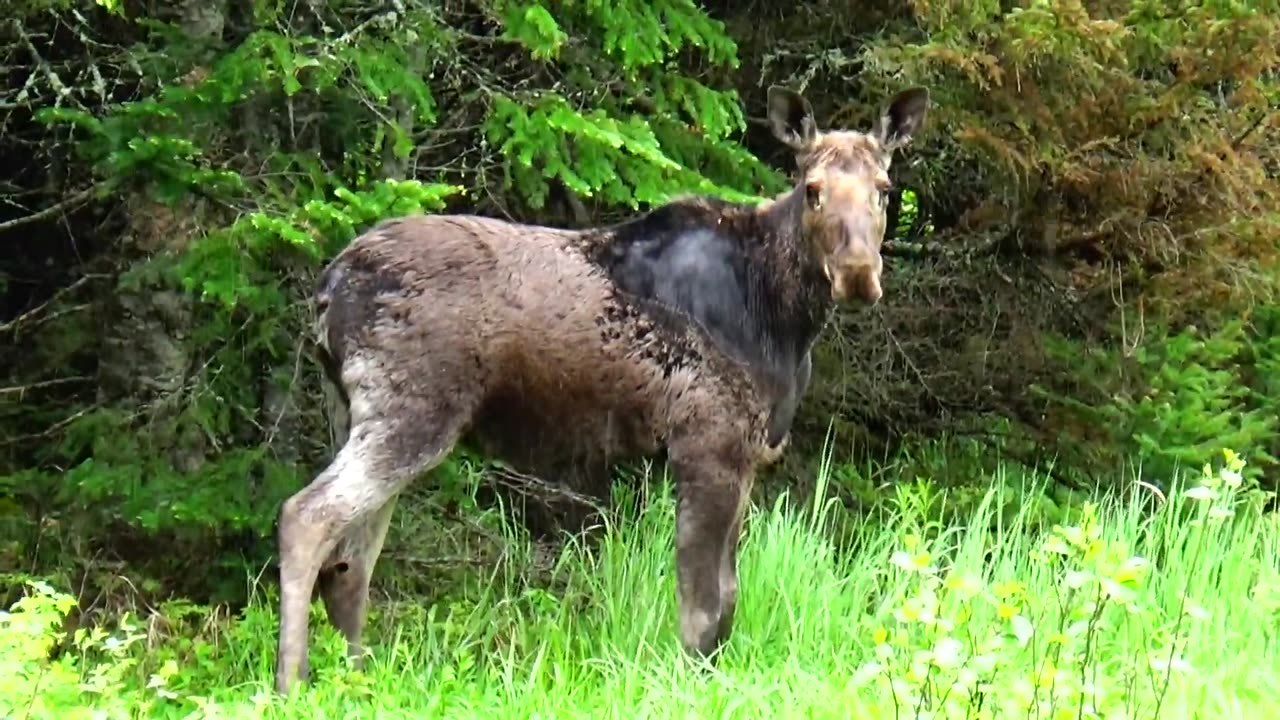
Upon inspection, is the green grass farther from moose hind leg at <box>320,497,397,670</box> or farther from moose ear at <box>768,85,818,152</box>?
moose ear at <box>768,85,818,152</box>

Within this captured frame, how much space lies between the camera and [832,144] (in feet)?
19.3

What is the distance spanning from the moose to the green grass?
424 millimetres

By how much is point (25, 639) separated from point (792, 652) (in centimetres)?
297

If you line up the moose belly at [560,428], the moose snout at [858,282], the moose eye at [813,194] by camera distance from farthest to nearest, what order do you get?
the moose belly at [560,428]
the moose eye at [813,194]
the moose snout at [858,282]

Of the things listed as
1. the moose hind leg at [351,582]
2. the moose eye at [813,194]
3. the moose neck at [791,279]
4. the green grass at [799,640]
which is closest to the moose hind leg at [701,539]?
the green grass at [799,640]

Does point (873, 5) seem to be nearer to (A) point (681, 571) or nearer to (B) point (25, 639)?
(A) point (681, 571)

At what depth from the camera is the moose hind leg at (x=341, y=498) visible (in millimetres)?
5508

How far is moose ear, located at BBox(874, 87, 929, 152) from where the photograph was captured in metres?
6.02

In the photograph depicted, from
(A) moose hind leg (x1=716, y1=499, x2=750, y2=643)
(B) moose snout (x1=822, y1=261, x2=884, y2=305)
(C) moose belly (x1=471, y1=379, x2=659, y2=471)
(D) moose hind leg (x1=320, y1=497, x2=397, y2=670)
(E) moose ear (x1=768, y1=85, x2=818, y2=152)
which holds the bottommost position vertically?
(D) moose hind leg (x1=320, y1=497, x2=397, y2=670)

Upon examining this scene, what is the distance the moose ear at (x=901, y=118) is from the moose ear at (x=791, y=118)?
296mm

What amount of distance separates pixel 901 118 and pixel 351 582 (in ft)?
10.2

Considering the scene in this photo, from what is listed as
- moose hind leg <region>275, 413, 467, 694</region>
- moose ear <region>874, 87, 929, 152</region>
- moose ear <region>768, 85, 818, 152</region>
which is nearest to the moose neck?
moose ear <region>768, 85, 818, 152</region>

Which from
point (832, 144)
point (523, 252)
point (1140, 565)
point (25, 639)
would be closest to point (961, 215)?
point (832, 144)

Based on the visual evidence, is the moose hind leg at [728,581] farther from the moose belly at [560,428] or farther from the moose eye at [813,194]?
the moose eye at [813,194]
